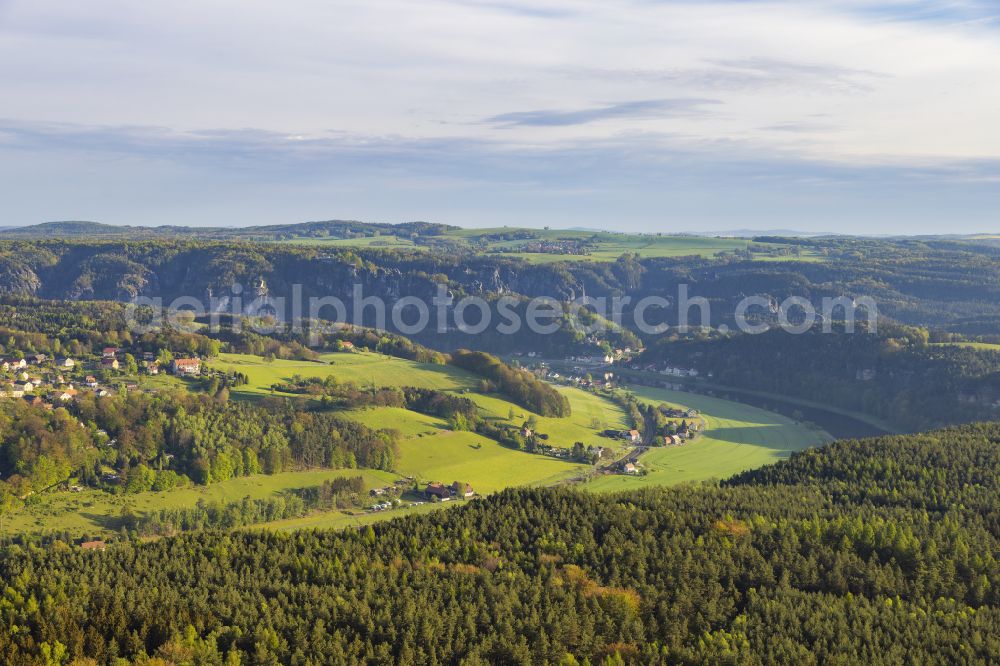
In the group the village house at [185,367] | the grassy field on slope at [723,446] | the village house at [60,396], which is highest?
the village house at [185,367]

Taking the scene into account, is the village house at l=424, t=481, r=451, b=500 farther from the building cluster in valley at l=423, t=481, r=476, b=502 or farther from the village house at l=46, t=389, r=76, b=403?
the village house at l=46, t=389, r=76, b=403

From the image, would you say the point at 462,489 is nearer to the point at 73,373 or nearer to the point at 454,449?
the point at 454,449

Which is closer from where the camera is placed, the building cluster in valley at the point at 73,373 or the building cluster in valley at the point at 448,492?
the building cluster in valley at the point at 448,492

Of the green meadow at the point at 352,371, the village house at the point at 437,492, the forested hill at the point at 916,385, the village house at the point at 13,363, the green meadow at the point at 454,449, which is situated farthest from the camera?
the forested hill at the point at 916,385

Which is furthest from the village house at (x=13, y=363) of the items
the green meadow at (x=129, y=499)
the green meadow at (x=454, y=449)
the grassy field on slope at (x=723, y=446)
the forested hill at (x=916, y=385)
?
the forested hill at (x=916, y=385)

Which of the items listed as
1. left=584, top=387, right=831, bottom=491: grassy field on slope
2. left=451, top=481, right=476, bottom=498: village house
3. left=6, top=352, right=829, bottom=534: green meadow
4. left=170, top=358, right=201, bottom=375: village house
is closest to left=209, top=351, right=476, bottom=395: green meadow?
left=6, top=352, right=829, bottom=534: green meadow

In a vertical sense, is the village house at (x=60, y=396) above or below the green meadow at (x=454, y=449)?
above

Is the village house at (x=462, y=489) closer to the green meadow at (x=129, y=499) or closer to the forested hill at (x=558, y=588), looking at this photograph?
the green meadow at (x=129, y=499)
